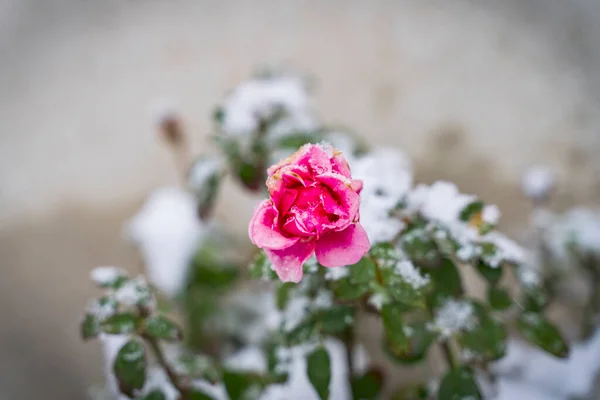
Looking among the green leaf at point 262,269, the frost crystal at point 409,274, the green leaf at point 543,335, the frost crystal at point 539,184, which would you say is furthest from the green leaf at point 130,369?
the frost crystal at point 539,184

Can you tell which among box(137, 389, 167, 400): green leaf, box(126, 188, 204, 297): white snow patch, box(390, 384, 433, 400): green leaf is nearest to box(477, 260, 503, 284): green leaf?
box(390, 384, 433, 400): green leaf

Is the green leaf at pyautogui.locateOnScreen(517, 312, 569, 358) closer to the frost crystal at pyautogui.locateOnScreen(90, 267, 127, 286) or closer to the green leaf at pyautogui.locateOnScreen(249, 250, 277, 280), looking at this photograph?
the green leaf at pyautogui.locateOnScreen(249, 250, 277, 280)

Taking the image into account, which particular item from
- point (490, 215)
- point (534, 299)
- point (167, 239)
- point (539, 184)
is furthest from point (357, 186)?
point (167, 239)

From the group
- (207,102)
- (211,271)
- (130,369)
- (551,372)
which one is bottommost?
(130,369)

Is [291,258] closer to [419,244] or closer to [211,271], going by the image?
[419,244]

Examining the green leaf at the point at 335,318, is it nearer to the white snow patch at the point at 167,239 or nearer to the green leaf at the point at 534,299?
the green leaf at the point at 534,299

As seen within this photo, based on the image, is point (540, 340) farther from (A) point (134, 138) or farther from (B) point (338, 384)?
(A) point (134, 138)
